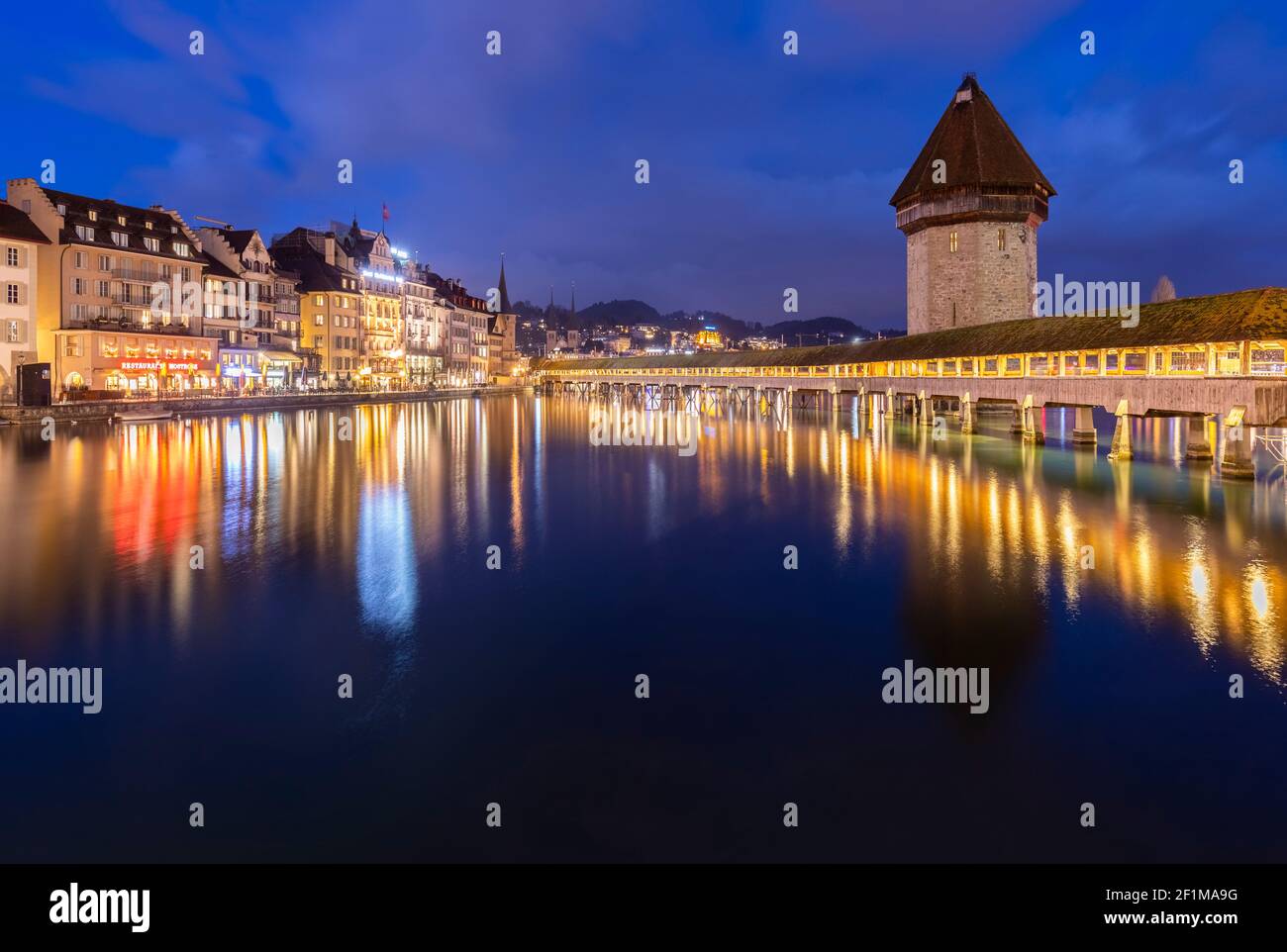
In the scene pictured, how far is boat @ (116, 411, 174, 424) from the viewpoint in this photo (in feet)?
162

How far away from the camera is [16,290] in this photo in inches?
2078

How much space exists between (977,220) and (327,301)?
A: 6697 centimetres

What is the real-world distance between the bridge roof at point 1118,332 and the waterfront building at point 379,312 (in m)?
61.6

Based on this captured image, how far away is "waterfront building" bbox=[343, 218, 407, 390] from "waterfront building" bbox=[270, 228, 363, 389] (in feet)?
5.78

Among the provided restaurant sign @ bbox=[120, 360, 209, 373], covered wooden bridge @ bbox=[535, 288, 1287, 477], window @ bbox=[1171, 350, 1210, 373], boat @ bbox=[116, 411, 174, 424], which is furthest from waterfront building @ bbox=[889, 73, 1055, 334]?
restaurant sign @ bbox=[120, 360, 209, 373]

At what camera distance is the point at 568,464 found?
3394 centimetres

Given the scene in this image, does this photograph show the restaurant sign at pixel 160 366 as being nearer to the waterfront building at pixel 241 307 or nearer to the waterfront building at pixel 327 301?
the waterfront building at pixel 241 307

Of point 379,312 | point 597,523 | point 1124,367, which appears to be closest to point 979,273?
point 1124,367

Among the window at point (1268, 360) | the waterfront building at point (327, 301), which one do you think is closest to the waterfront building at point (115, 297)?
the waterfront building at point (327, 301)

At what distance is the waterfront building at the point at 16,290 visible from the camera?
51688mm

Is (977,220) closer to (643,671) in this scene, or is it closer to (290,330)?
(643,671)
